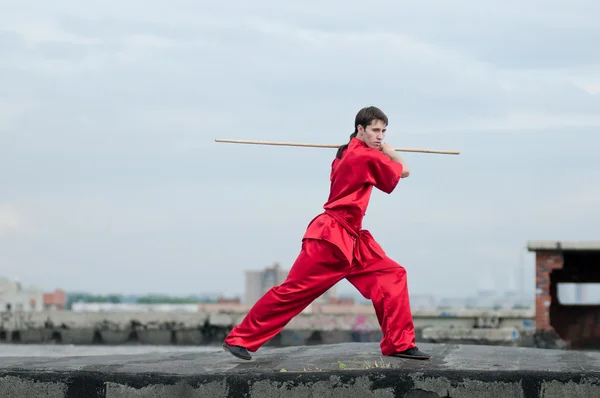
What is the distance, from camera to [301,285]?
581cm

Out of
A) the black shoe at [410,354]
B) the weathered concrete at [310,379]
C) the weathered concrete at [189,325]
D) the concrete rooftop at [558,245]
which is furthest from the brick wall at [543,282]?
the black shoe at [410,354]

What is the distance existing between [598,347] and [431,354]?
1237 cm

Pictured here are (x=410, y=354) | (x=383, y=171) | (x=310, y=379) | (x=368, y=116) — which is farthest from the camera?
(x=410, y=354)

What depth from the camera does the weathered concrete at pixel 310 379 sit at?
531 cm

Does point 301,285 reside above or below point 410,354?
above

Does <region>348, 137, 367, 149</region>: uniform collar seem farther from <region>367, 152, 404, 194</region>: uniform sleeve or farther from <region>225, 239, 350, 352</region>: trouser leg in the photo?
<region>225, 239, 350, 352</region>: trouser leg

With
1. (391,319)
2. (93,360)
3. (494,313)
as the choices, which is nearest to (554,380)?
(391,319)

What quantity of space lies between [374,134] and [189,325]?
1271cm

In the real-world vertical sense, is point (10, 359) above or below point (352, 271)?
below

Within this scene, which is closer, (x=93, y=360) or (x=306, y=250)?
(x=306, y=250)

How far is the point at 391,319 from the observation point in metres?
5.95

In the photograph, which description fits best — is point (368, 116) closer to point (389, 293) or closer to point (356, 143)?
point (356, 143)

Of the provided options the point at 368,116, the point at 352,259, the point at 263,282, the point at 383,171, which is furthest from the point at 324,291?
the point at 263,282

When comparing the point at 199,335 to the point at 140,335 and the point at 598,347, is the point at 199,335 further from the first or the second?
the point at 598,347
